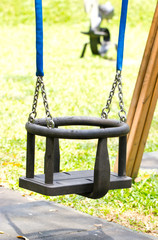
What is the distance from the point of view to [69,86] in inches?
400

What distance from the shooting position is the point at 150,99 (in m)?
4.79

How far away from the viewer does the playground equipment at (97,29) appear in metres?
14.8

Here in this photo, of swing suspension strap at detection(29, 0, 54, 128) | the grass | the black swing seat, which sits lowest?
the grass

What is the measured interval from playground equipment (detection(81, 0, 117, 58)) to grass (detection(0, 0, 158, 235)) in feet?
1.18

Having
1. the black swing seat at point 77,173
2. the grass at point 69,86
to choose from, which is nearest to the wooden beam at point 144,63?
the grass at point 69,86

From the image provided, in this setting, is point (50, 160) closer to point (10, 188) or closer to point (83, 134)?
point (83, 134)

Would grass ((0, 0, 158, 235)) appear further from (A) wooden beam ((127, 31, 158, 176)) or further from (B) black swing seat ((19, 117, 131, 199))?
(B) black swing seat ((19, 117, 131, 199))

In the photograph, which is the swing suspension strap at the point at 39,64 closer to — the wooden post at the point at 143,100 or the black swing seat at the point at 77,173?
the black swing seat at the point at 77,173

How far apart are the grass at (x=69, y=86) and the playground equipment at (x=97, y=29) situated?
0.36 m

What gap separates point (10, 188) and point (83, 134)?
1.84 m

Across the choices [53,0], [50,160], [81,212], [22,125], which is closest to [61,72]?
[22,125]

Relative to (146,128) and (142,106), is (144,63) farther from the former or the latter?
(146,128)

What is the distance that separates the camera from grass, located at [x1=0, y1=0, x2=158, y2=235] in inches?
174

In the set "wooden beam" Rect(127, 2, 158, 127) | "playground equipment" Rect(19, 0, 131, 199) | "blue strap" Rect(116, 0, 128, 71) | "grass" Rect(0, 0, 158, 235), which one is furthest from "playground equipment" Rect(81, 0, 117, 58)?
"playground equipment" Rect(19, 0, 131, 199)
